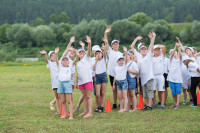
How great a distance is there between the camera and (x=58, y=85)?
27.5ft

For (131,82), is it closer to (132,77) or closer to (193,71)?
(132,77)

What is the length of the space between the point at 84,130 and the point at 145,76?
3243 millimetres

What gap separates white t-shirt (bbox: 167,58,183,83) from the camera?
31.0 feet

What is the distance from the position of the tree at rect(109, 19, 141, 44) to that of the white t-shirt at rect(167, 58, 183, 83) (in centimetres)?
5618

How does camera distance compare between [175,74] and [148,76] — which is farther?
[175,74]

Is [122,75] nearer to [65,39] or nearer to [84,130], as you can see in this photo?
[84,130]

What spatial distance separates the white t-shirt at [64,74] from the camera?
325 inches

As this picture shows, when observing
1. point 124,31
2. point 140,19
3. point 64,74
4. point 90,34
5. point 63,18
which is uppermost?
point 63,18

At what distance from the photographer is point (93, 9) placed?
148500mm

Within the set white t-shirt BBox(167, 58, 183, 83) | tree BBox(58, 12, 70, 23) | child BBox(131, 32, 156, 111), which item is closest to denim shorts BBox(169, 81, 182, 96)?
white t-shirt BBox(167, 58, 183, 83)

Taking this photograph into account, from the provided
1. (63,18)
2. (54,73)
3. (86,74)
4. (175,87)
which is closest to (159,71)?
(175,87)

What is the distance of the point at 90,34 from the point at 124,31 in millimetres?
9103

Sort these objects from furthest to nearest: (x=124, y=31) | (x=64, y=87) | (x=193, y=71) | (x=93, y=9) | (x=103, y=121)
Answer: (x=93, y=9), (x=124, y=31), (x=193, y=71), (x=64, y=87), (x=103, y=121)

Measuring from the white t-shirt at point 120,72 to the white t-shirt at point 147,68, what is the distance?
2.09 ft
